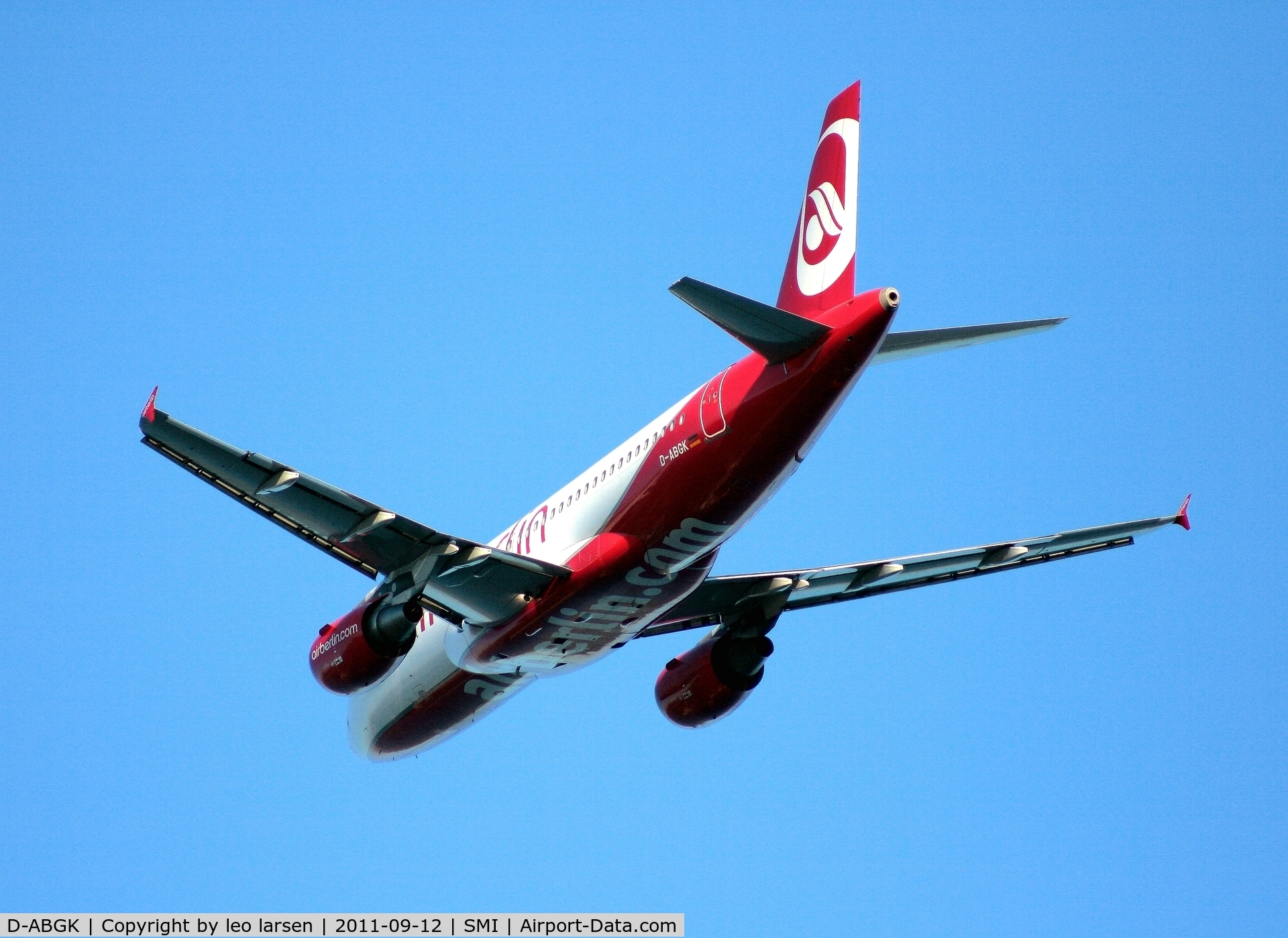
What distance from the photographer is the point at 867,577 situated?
3288 cm

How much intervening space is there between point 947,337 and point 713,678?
11112 mm

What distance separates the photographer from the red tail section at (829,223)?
25875mm

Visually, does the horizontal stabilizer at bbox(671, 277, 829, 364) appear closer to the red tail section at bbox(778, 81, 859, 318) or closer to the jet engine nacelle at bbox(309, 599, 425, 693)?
the red tail section at bbox(778, 81, 859, 318)

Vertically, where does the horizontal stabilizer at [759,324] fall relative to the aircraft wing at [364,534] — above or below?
above

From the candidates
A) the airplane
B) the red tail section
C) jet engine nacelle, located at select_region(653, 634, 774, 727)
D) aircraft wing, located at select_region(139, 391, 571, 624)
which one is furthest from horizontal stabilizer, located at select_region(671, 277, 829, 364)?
jet engine nacelle, located at select_region(653, 634, 774, 727)

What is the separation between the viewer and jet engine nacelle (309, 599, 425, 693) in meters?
29.0

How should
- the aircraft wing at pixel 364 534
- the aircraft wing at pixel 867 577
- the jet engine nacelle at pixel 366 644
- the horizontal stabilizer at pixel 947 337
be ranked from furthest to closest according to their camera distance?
the aircraft wing at pixel 867 577 → the jet engine nacelle at pixel 366 644 → the aircraft wing at pixel 364 534 → the horizontal stabilizer at pixel 947 337

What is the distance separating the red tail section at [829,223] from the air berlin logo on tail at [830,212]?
1 cm

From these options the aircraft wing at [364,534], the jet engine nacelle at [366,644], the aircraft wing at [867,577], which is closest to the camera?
the aircraft wing at [364,534]

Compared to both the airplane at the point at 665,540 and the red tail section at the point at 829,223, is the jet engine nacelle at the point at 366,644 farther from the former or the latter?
the red tail section at the point at 829,223

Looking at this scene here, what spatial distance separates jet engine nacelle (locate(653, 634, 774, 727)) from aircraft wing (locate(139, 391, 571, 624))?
5.84 meters

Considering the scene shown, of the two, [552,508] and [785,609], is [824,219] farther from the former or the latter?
[785,609]

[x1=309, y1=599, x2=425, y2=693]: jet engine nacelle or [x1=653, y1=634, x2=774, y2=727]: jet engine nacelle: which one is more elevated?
[x1=653, y1=634, x2=774, y2=727]: jet engine nacelle
